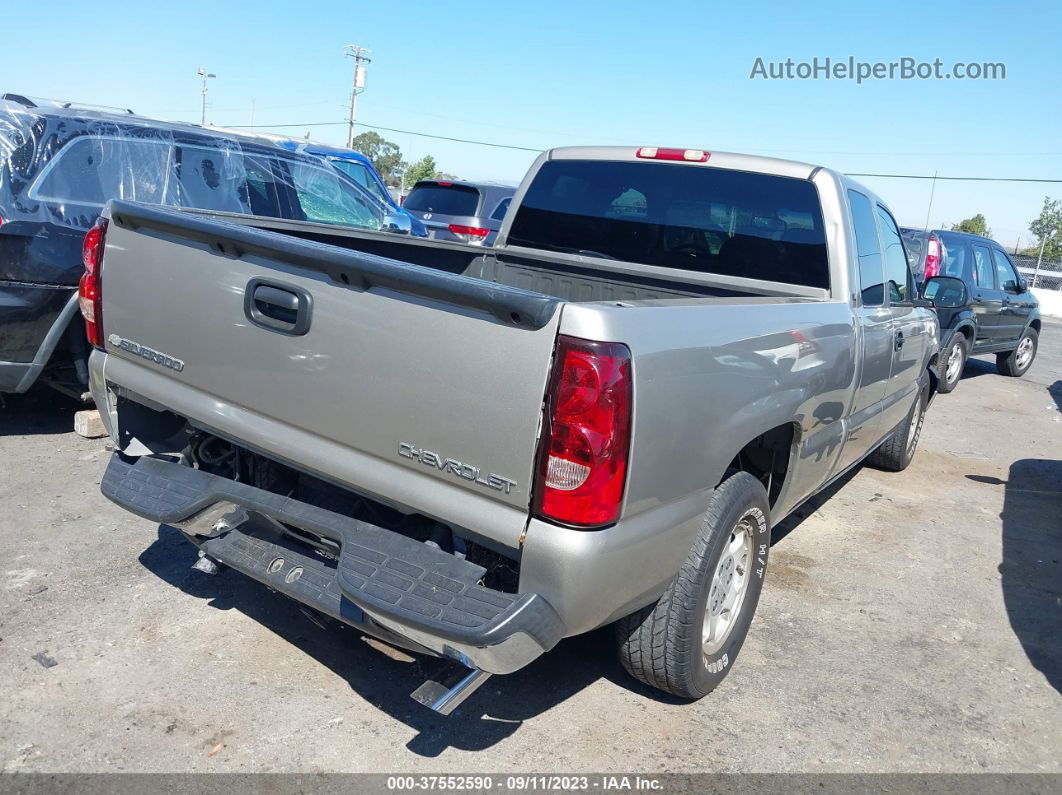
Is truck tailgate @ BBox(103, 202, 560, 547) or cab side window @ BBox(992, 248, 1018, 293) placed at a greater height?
cab side window @ BBox(992, 248, 1018, 293)

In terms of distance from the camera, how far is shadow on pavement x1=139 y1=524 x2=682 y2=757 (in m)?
3.05

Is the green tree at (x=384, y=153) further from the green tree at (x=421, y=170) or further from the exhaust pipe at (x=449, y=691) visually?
the exhaust pipe at (x=449, y=691)

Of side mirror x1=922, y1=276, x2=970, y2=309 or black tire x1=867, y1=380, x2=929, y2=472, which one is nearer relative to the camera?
side mirror x1=922, y1=276, x2=970, y2=309

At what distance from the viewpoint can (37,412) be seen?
20.3 feet

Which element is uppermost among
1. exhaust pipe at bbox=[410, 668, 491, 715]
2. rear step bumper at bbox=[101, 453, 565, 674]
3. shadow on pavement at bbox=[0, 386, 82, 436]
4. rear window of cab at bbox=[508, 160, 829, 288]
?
rear window of cab at bbox=[508, 160, 829, 288]

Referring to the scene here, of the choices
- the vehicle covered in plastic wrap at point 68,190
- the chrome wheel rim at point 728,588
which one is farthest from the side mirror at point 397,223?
the chrome wheel rim at point 728,588

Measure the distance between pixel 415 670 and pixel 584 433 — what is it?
1454mm

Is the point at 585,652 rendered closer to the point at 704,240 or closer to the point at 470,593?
the point at 470,593

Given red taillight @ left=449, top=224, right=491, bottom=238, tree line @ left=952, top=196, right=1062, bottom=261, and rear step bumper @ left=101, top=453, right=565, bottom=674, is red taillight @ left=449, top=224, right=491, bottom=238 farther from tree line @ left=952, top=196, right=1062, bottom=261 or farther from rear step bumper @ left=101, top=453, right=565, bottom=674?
tree line @ left=952, top=196, right=1062, bottom=261

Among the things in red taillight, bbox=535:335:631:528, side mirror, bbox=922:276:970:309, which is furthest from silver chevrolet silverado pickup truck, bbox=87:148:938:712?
side mirror, bbox=922:276:970:309

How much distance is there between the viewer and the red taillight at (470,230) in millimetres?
12828

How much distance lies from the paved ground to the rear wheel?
5.60 m

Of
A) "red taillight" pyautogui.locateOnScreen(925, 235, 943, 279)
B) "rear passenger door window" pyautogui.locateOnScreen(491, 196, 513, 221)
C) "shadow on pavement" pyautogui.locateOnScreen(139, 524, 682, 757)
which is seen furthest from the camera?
"rear passenger door window" pyautogui.locateOnScreen(491, 196, 513, 221)

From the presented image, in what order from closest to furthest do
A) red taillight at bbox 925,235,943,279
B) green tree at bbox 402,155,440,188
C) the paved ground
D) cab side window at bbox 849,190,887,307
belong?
the paved ground
cab side window at bbox 849,190,887,307
red taillight at bbox 925,235,943,279
green tree at bbox 402,155,440,188
